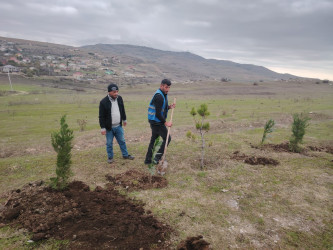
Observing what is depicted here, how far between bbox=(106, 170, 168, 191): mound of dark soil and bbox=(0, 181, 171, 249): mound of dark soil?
0.59 m

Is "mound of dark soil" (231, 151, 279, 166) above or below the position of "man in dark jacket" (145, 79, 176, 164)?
below

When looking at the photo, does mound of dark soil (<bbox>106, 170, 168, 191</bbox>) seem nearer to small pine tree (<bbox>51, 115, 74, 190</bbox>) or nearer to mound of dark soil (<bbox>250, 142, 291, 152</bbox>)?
small pine tree (<bbox>51, 115, 74, 190</bbox>)

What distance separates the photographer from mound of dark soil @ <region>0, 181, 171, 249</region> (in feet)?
11.9

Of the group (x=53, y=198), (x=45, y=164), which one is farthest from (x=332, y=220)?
(x=45, y=164)

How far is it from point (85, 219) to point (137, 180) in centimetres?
198

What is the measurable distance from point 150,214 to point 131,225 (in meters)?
0.62

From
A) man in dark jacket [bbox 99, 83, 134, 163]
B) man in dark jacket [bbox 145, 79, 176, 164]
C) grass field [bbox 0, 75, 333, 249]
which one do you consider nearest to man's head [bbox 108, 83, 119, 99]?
man in dark jacket [bbox 99, 83, 134, 163]

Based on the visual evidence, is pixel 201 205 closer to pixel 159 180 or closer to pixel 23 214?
pixel 159 180

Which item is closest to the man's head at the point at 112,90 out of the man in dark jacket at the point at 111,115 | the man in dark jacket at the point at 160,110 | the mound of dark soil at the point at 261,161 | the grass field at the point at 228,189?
the man in dark jacket at the point at 111,115

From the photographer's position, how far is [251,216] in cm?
465

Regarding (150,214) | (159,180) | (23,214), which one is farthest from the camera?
(159,180)

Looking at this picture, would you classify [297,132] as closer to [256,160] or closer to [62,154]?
[256,160]

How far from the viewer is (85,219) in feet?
13.6

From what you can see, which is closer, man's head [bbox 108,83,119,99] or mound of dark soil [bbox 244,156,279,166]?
man's head [bbox 108,83,119,99]
